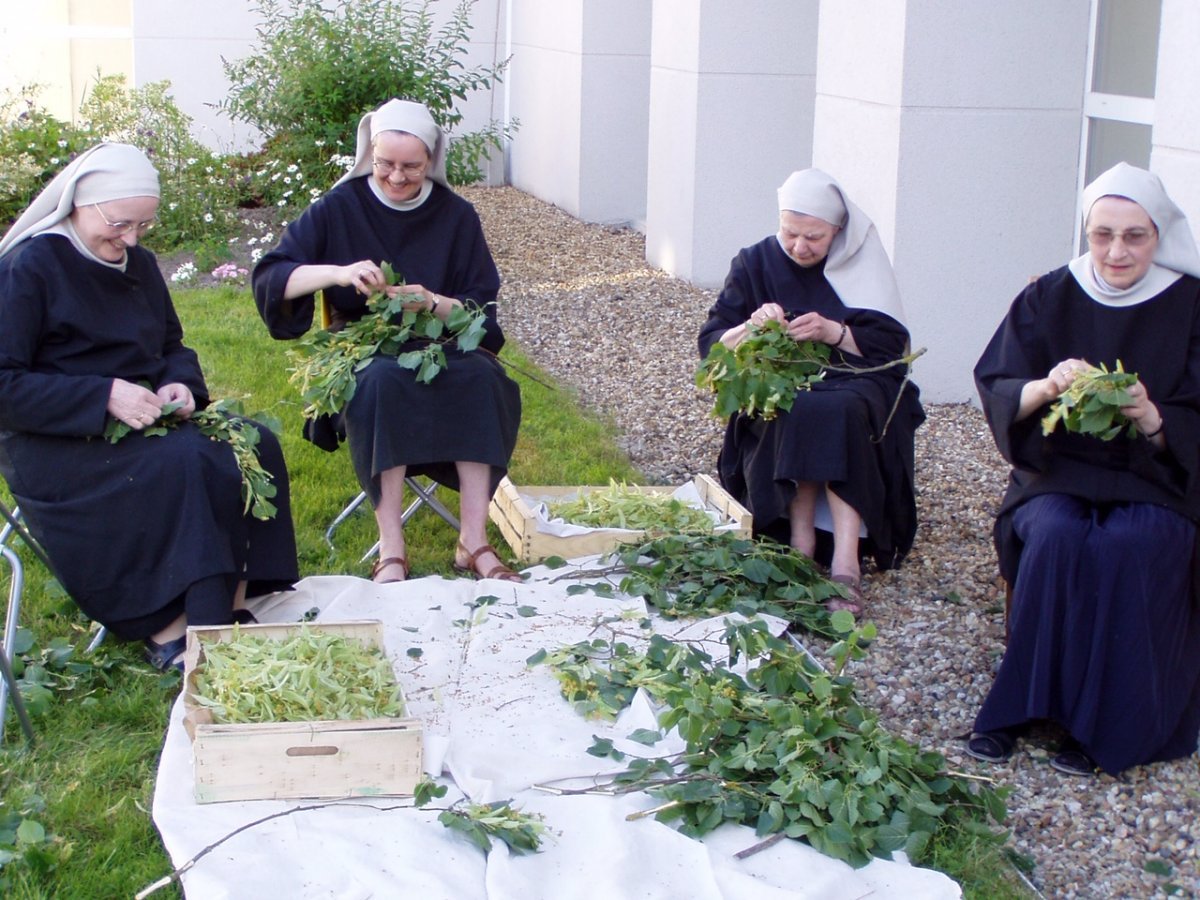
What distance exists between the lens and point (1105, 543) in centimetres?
356

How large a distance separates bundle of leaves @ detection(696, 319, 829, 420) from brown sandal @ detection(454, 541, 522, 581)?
33.5 inches

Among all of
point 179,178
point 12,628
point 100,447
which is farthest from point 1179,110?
point 179,178

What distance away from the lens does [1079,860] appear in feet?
10.4

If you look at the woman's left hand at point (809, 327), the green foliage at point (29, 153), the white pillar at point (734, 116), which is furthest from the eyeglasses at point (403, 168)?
the green foliage at point (29, 153)

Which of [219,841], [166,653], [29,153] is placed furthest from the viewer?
[29,153]

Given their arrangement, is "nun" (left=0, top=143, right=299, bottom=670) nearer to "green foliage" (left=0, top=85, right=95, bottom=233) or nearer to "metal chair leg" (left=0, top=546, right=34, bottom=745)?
"metal chair leg" (left=0, top=546, right=34, bottom=745)

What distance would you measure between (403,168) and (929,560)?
2.20m

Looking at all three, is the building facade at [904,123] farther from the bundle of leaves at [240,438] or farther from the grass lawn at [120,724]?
the bundle of leaves at [240,438]

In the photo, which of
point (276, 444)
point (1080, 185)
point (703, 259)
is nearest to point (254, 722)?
point (276, 444)

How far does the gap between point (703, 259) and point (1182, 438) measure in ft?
18.2

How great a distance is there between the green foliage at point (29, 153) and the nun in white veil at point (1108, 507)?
774 cm

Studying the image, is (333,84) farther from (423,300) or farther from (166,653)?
(166,653)

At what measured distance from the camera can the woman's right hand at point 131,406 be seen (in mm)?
3926

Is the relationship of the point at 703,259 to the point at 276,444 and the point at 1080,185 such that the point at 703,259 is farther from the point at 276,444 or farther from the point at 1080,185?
the point at 276,444
